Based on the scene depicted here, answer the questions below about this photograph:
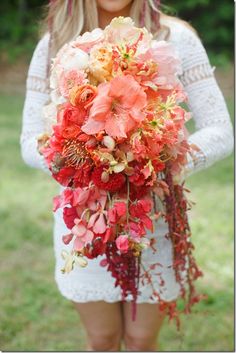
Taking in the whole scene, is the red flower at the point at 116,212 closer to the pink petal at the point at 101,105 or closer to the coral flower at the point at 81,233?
the coral flower at the point at 81,233

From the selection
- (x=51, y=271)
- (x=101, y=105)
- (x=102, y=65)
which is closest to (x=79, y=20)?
(x=102, y=65)

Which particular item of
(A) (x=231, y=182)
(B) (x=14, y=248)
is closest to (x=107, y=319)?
(B) (x=14, y=248)

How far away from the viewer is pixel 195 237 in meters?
4.69

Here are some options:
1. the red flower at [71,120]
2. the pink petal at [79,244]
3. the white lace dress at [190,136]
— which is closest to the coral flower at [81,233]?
the pink petal at [79,244]

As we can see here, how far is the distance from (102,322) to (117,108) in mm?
1063

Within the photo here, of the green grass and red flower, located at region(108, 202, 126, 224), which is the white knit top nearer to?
red flower, located at region(108, 202, 126, 224)

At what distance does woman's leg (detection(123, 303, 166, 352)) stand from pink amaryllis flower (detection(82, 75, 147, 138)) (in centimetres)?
95

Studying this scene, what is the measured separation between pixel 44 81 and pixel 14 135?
17.9ft

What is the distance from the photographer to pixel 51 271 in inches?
167

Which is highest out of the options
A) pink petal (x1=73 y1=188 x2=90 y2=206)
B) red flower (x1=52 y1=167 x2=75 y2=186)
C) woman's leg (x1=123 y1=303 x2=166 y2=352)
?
red flower (x1=52 y1=167 x2=75 y2=186)

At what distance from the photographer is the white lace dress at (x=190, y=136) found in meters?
2.34

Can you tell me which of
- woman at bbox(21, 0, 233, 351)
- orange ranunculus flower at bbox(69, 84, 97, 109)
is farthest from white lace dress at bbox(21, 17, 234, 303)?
orange ranunculus flower at bbox(69, 84, 97, 109)

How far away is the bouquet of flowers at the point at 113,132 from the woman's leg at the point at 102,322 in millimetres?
592

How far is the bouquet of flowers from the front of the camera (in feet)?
5.71
